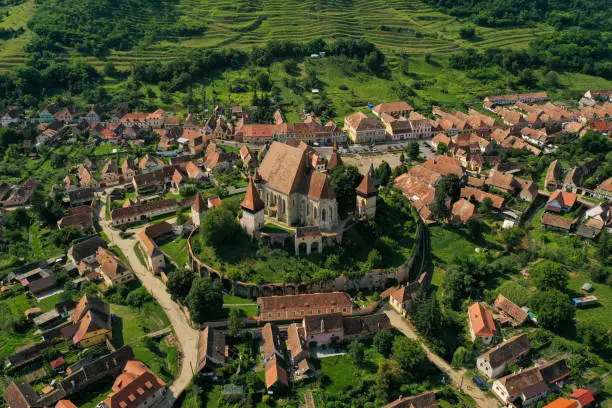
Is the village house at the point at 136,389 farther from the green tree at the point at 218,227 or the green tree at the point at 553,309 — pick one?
the green tree at the point at 553,309

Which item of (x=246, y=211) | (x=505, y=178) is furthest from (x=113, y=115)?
(x=505, y=178)

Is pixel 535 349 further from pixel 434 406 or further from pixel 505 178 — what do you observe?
pixel 505 178

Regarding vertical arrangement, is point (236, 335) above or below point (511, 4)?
below

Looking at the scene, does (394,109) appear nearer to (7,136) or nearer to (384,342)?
(384,342)

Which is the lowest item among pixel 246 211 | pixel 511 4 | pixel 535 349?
pixel 535 349

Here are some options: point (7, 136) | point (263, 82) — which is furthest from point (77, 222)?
point (263, 82)

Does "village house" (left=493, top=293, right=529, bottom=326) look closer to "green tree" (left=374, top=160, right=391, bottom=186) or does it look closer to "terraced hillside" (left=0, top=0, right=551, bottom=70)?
"green tree" (left=374, top=160, right=391, bottom=186)
